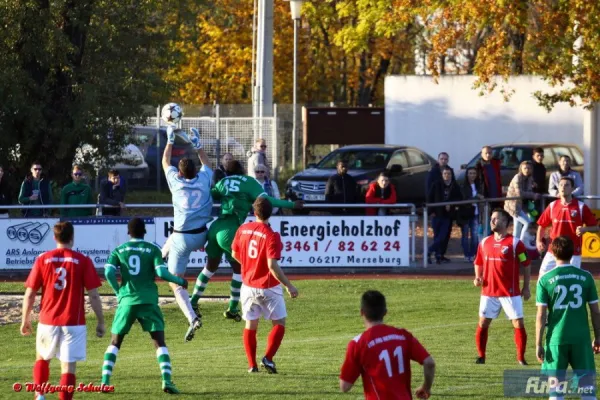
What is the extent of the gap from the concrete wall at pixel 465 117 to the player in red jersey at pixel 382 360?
2534 cm

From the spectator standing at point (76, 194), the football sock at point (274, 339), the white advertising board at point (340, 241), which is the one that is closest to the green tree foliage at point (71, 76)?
the spectator standing at point (76, 194)

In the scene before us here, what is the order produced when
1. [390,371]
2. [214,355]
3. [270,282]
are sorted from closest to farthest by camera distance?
[390,371] → [270,282] → [214,355]

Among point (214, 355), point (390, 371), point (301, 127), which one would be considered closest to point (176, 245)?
point (214, 355)

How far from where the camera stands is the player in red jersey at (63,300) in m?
10.7

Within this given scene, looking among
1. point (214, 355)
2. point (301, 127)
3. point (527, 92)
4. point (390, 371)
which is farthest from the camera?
point (301, 127)

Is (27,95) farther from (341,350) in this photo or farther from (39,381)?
(39,381)

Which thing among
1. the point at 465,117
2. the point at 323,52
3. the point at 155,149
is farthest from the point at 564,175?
the point at 323,52

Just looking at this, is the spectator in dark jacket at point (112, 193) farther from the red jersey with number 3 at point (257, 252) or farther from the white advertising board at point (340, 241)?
the red jersey with number 3 at point (257, 252)

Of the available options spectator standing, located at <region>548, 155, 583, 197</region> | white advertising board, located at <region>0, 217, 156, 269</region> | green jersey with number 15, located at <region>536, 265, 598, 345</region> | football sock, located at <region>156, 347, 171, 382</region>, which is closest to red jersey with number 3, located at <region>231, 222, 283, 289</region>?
football sock, located at <region>156, 347, 171, 382</region>

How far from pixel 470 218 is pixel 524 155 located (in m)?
7.60

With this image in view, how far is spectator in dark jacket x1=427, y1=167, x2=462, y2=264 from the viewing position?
78.1 ft

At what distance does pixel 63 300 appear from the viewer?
1068cm

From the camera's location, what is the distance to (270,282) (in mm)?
12703

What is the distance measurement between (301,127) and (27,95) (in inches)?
562
